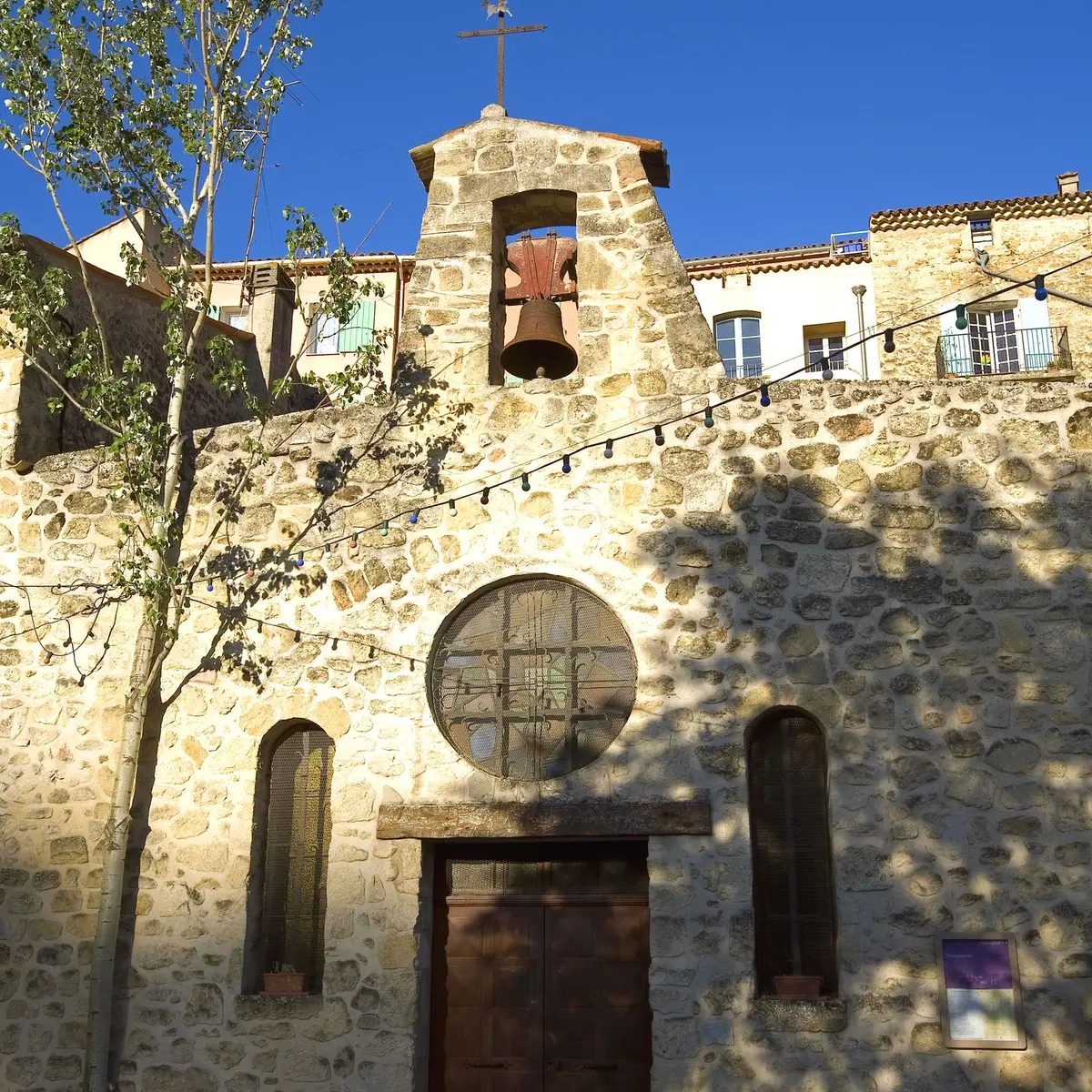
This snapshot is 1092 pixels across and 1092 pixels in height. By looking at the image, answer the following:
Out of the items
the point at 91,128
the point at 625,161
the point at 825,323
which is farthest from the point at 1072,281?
the point at 91,128

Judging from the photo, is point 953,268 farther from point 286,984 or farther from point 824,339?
point 286,984

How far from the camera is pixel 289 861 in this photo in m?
7.69

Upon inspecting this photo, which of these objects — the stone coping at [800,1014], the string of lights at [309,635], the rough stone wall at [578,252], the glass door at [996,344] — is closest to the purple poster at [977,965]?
the stone coping at [800,1014]

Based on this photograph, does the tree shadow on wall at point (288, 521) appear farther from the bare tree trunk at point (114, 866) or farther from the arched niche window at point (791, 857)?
the arched niche window at point (791, 857)

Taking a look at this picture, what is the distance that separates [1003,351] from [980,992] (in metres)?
20.1

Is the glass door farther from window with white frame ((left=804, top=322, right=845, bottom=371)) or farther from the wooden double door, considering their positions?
the wooden double door

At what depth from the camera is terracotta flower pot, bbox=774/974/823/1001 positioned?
6676mm

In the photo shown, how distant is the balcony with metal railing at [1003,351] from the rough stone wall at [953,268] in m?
0.25

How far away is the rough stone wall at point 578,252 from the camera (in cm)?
797

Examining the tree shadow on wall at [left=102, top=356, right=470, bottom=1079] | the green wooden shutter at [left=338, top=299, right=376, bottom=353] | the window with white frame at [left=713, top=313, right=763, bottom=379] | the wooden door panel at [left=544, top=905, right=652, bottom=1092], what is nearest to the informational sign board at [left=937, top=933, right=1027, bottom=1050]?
the wooden door panel at [left=544, top=905, right=652, bottom=1092]

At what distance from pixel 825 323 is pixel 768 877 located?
19.0 metres

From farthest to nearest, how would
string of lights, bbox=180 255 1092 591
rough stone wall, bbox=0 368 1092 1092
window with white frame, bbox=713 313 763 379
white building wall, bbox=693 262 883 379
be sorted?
1. window with white frame, bbox=713 313 763 379
2. white building wall, bbox=693 262 883 379
3. string of lights, bbox=180 255 1092 591
4. rough stone wall, bbox=0 368 1092 1092

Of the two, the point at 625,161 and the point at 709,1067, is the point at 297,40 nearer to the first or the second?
the point at 625,161

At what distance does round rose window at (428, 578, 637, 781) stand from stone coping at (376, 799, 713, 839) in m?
0.28
